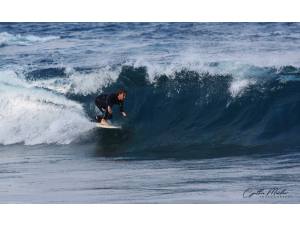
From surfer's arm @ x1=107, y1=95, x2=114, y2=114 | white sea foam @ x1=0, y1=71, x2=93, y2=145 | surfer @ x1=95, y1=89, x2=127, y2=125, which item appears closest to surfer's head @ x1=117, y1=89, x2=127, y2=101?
surfer @ x1=95, y1=89, x2=127, y2=125

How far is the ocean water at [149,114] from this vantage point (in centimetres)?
609

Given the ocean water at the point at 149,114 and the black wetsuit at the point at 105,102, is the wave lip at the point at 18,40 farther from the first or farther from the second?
the black wetsuit at the point at 105,102

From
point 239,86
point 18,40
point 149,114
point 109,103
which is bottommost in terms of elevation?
point 149,114

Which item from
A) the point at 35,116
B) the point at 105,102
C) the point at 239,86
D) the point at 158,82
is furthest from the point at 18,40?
the point at 239,86

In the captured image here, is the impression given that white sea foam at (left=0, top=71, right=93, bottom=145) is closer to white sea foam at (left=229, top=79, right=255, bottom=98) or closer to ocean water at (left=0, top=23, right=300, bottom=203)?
ocean water at (left=0, top=23, right=300, bottom=203)

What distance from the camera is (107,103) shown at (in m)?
6.25

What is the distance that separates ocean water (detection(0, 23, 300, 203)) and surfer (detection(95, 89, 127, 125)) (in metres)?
0.05

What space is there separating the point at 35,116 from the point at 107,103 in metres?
0.58

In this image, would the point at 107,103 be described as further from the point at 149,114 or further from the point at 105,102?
the point at 149,114

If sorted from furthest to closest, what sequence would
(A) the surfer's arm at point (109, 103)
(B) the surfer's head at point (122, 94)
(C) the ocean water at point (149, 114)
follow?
(B) the surfer's head at point (122, 94) → (A) the surfer's arm at point (109, 103) → (C) the ocean water at point (149, 114)

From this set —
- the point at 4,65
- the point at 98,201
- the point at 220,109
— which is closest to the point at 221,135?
the point at 220,109

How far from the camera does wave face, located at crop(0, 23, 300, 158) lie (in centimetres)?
618

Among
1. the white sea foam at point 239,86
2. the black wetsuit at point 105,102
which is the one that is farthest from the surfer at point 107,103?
the white sea foam at point 239,86
